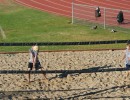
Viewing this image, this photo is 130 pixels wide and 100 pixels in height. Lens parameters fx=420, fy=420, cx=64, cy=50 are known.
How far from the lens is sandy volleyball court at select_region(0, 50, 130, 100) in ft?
48.0

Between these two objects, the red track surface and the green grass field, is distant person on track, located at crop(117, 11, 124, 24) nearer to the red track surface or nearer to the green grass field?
the green grass field

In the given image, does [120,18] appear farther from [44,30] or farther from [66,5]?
[66,5]

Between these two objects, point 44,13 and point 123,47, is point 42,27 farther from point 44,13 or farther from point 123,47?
point 123,47

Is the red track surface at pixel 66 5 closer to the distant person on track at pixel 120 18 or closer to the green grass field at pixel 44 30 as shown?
the green grass field at pixel 44 30

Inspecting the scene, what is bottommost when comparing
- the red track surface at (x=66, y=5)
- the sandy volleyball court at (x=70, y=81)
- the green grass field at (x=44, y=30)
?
the sandy volleyball court at (x=70, y=81)

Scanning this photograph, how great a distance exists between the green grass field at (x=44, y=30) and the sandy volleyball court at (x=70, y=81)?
86.2 inches

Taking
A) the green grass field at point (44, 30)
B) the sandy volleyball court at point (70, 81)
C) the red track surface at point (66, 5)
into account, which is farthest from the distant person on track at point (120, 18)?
the sandy volleyball court at point (70, 81)

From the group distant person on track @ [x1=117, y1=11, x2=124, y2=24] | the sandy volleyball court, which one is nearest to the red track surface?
distant person on track @ [x1=117, y1=11, x2=124, y2=24]

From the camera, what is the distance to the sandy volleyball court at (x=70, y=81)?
14.6 metres

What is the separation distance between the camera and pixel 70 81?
16281 millimetres

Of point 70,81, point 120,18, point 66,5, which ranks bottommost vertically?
point 70,81

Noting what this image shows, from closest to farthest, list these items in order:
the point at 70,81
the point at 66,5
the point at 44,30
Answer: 1. the point at 70,81
2. the point at 44,30
3. the point at 66,5

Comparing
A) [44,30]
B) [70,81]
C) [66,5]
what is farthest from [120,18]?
[70,81]

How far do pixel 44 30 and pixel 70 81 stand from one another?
10478 mm
